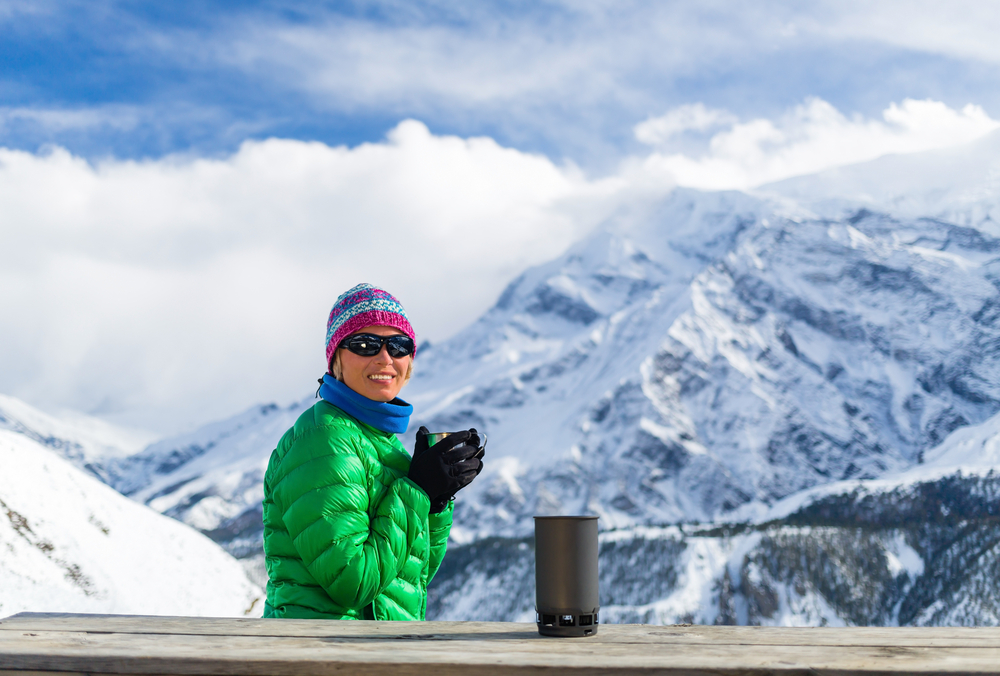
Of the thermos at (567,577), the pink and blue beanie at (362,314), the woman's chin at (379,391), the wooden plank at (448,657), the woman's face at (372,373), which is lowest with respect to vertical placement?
the wooden plank at (448,657)

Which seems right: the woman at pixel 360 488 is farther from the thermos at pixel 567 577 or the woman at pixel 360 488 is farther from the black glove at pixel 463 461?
the thermos at pixel 567 577

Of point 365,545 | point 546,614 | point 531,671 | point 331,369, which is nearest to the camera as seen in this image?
point 531,671

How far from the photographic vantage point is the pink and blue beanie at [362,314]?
570 centimetres

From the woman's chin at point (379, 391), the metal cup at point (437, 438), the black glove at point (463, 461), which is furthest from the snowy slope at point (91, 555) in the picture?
the black glove at point (463, 461)

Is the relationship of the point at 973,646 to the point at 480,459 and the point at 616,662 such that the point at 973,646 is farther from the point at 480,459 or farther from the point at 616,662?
the point at 480,459

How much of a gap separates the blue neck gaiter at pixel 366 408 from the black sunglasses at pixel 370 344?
0.86ft

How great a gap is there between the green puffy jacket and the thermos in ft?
3.74

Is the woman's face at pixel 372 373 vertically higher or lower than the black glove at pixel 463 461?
higher

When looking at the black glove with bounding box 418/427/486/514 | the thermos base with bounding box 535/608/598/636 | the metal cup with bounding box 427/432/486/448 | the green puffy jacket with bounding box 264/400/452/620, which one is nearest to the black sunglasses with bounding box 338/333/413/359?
the green puffy jacket with bounding box 264/400/452/620

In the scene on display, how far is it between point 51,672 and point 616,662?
2.46m

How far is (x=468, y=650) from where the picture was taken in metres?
3.78

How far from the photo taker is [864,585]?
595 ft

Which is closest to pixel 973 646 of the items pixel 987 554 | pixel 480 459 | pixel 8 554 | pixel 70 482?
pixel 480 459

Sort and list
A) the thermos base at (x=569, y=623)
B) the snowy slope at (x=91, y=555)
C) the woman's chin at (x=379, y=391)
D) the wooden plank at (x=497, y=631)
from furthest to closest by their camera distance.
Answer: the snowy slope at (x=91, y=555)
the woman's chin at (x=379, y=391)
the thermos base at (x=569, y=623)
the wooden plank at (x=497, y=631)
